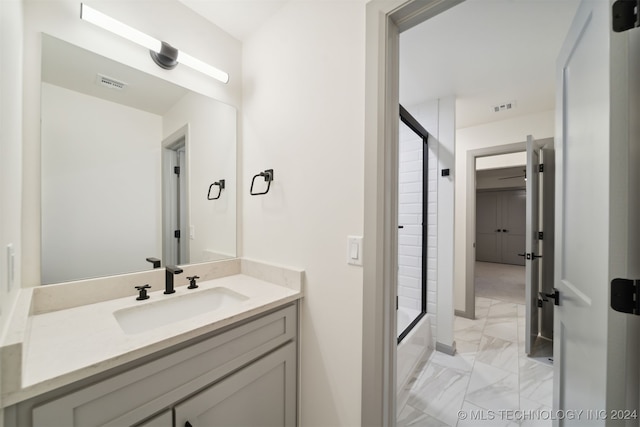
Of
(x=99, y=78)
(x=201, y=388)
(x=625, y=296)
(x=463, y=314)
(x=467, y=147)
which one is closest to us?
(x=625, y=296)

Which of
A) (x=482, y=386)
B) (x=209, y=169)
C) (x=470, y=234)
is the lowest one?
(x=482, y=386)

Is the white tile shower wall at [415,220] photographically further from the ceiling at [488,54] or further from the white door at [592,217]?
the white door at [592,217]

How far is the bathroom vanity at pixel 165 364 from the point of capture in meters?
0.62

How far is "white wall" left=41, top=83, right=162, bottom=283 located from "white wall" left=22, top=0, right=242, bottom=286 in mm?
37

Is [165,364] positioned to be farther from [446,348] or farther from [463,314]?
[463,314]

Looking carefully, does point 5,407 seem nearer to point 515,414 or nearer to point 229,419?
point 229,419

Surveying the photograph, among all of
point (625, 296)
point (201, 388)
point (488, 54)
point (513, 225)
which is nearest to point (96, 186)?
point (201, 388)

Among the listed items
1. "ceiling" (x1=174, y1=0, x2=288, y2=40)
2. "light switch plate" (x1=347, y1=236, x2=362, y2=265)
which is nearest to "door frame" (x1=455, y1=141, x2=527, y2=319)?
"light switch plate" (x1=347, y1=236, x2=362, y2=265)

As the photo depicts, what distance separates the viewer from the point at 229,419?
0.94 m

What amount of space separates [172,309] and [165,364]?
456 mm

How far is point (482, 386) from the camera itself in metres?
1.85

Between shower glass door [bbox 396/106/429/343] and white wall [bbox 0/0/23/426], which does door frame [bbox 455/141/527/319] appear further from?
white wall [bbox 0/0/23/426]

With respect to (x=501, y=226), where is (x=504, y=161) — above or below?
above

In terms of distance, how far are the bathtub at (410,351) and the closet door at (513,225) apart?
6.39 meters
